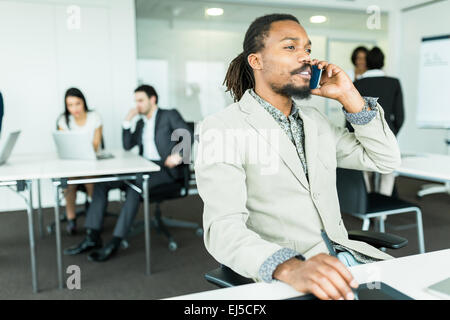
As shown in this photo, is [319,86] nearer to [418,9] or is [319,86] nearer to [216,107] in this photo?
[216,107]

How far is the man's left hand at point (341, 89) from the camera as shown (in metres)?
1.25

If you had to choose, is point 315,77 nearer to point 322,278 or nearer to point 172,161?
point 322,278

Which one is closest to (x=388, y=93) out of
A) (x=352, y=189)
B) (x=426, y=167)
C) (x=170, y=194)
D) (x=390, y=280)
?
(x=426, y=167)

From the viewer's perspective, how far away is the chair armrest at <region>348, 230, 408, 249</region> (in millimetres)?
1397

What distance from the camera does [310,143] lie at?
1.30m

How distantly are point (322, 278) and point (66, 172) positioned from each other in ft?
7.25

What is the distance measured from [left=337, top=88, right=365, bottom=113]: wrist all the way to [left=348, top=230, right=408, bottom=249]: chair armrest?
0.49 metres

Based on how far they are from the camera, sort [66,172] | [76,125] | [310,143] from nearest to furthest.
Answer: [310,143], [66,172], [76,125]

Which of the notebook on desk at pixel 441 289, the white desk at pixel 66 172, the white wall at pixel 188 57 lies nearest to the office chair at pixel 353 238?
the notebook on desk at pixel 441 289

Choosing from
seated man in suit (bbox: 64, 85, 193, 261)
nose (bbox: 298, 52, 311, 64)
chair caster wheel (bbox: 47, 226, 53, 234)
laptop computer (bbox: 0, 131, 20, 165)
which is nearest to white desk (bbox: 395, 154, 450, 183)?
nose (bbox: 298, 52, 311, 64)

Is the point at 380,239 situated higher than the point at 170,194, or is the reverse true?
the point at 380,239

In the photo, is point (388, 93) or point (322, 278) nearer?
point (322, 278)

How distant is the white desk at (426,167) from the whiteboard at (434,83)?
2.31m

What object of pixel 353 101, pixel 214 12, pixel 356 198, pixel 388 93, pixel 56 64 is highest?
pixel 214 12
